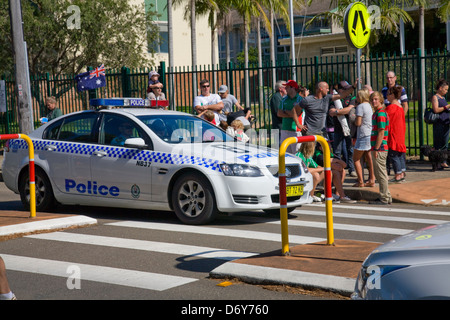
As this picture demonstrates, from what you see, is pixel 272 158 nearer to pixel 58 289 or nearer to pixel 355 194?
pixel 355 194

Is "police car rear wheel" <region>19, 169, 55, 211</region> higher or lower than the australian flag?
lower

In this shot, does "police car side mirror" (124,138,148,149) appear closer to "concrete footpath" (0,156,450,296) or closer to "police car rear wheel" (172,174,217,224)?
"police car rear wheel" (172,174,217,224)

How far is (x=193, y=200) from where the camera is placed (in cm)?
907

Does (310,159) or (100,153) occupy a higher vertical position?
(100,153)

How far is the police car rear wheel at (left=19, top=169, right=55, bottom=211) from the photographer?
406 inches

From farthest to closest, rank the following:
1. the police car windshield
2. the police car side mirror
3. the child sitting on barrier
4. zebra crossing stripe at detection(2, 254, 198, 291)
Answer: the child sitting on barrier → the police car windshield → the police car side mirror → zebra crossing stripe at detection(2, 254, 198, 291)

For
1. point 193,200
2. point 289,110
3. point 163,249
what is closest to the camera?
point 163,249

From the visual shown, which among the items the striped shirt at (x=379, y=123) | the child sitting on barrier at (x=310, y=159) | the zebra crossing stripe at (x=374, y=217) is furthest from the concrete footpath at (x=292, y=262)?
the striped shirt at (x=379, y=123)

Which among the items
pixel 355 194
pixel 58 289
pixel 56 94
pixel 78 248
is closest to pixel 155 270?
pixel 58 289

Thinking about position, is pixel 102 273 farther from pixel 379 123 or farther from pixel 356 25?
pixel 356 25

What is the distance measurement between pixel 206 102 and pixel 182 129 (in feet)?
14.3

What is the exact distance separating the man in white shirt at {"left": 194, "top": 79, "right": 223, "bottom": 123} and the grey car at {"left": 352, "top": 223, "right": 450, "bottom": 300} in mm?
9822

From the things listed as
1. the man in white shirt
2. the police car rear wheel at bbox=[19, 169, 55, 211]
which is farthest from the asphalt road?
the man in white shirt

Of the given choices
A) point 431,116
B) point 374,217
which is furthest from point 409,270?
point 431,116
